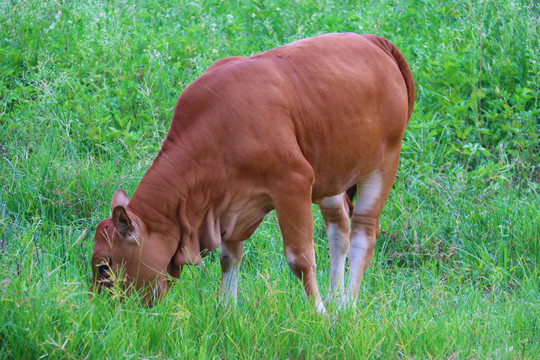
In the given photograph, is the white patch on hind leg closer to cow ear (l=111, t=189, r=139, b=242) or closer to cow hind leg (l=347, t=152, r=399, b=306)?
cow hind leg (l=347, t=152, r=399, b=306)

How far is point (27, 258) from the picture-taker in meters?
3.68

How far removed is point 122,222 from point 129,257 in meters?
0.21

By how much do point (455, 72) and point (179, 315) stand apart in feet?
13.2

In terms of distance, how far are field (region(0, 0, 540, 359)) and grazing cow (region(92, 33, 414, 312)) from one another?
0.24 meters

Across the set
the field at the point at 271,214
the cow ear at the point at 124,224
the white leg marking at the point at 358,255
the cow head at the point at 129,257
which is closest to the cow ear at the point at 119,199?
the cow head at the point at 129,257

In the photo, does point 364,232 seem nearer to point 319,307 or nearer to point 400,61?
point 319,307

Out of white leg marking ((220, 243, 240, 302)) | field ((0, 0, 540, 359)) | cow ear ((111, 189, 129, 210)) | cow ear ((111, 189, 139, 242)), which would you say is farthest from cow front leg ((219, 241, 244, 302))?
cow ear ((111, 189, 139, 242))

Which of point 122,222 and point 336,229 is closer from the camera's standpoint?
point 122,222

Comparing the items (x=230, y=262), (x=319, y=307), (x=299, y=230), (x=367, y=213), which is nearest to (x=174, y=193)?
(x=299, y=230)

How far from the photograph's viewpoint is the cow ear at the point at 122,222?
10.7 feet

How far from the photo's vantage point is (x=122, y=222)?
3355 millimetres

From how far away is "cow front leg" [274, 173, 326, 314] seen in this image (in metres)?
3.63

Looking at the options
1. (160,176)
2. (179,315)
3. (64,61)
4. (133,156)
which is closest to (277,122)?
(160,176)

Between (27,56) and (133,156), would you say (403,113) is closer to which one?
(133,156)
